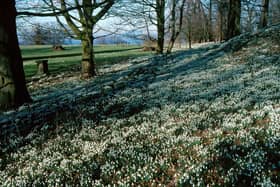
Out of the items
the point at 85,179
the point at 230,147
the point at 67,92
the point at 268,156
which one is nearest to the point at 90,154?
Answer: the point at 85,179

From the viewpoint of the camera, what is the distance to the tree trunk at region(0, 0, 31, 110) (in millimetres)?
13375

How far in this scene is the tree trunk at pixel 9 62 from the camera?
43.9ft

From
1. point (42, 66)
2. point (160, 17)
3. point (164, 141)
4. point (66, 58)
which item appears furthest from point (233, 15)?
point (66, 58)

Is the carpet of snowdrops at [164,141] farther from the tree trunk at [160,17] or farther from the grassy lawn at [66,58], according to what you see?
the tree trunk at [160,17]

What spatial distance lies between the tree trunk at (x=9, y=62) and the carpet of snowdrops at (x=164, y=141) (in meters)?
Result: 3.30

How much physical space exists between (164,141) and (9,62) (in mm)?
9393

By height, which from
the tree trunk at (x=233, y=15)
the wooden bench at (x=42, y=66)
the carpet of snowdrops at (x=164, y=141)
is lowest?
the carpet of snowdrops at (x=164, y=141)

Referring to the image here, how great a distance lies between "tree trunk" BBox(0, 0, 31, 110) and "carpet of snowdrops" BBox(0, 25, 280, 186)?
3.30 meters

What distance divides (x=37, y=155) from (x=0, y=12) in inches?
319

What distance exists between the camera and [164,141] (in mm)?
7227

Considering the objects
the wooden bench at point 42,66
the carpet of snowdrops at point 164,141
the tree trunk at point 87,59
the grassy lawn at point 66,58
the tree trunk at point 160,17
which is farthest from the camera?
the grassy lawn at point 66,58

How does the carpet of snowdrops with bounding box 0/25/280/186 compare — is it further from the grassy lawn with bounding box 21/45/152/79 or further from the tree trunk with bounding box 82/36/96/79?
the grassy lawn with bounding box 21/45/152/79

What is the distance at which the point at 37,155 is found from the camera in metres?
7.84

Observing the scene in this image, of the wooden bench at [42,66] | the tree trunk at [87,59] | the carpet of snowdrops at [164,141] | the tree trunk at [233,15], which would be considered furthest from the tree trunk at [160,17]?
the carpet of snowdrops at [164,141]
